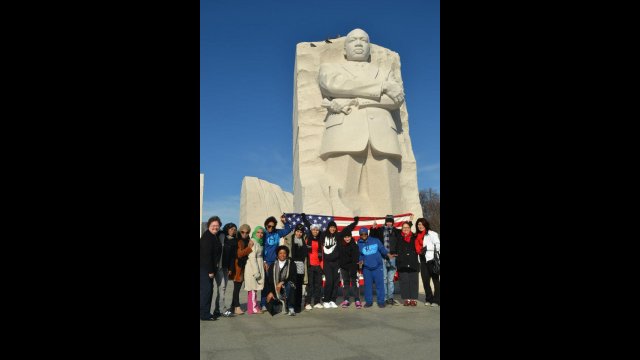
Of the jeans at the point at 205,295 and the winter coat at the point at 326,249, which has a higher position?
the winter coat at the point at 326,249

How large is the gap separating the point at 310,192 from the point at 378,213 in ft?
4.87

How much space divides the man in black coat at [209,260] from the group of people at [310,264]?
1 cm

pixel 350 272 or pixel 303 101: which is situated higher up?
pixel 303 101

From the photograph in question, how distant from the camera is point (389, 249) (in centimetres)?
716

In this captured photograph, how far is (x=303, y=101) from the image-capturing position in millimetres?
10352

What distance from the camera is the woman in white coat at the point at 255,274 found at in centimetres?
593

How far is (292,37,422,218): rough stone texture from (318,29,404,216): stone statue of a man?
0.37m

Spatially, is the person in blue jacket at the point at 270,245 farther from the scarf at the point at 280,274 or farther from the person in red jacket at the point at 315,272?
the person in red jacket at the point at 315,272

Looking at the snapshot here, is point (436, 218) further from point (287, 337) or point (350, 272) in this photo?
point (287, 337)

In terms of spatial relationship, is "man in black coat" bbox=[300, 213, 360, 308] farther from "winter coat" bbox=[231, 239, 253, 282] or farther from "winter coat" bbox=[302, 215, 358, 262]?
"winter coat" bbox=[231, 239, 253, 282]

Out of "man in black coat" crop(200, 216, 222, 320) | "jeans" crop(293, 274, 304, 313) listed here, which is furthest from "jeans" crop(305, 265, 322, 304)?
"man in black coat" crop(200, 216, 222, 320)

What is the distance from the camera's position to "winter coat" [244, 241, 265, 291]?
5.96m

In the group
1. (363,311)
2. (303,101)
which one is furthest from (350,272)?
(303,101)

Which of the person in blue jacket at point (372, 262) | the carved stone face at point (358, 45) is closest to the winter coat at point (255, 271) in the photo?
the person in blue jacket at point (372, 262)
